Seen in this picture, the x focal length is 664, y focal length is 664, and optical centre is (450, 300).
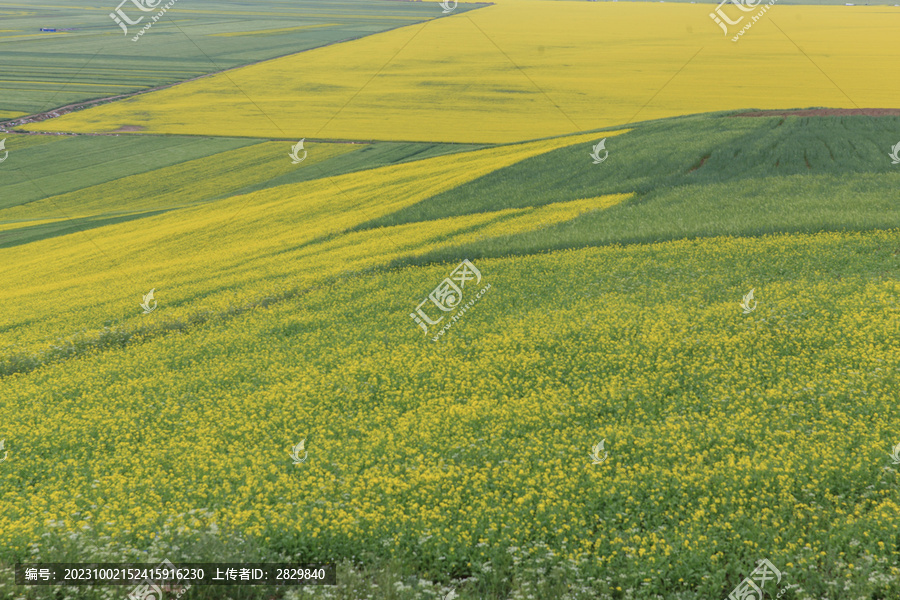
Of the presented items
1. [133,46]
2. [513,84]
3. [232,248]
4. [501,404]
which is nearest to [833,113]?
[232,248]

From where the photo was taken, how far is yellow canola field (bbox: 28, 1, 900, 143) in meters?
77.2

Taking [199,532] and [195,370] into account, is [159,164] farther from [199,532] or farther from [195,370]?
[199,532]

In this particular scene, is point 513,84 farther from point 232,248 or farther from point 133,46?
point 133,46

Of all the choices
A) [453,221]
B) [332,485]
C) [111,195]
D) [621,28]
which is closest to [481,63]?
[621,28]

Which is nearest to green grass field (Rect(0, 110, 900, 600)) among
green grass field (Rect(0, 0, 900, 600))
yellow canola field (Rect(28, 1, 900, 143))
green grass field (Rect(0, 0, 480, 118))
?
green grass field (Rect(0, 0, 900, 600))

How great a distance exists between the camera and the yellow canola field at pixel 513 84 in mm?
77250

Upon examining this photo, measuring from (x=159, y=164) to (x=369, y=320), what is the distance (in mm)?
52870

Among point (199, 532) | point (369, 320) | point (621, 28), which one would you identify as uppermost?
point (621, 28)

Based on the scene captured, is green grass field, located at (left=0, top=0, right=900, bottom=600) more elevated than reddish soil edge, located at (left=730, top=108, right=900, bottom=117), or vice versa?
reddish soil edge, located at (left=730, top=108, right=900, bottom=117)

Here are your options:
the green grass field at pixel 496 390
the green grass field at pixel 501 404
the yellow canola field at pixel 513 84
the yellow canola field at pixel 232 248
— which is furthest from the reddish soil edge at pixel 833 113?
the yellow canola field at pixel 513 84

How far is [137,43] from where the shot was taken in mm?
144125

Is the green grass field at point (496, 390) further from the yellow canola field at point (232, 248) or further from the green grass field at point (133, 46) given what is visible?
the green grass field at point (133, 46)

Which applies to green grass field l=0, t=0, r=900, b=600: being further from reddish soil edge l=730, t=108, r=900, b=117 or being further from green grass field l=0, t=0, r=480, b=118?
green grass field l=0, t=0, r=480, b=118

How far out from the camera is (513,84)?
328 feet
